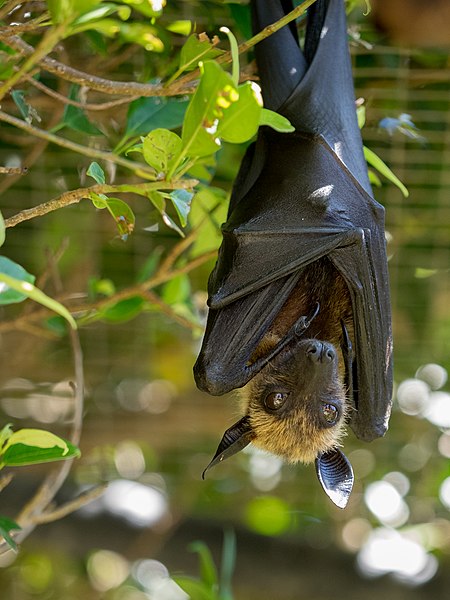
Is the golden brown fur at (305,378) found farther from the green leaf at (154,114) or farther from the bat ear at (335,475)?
the green leaf at (154,114)

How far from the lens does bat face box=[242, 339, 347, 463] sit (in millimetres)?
1879

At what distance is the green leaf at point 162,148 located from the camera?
1260mm

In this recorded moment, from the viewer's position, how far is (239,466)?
3.84 meters

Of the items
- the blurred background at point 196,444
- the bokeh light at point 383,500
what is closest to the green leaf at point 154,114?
the blurred background at point 196,444

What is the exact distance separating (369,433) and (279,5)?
913 millimetres

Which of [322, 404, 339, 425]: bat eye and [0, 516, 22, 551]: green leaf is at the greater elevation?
[0, 516, 22, 551]: green leaf

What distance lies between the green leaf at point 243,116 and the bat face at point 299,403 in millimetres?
705

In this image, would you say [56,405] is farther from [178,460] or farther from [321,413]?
[321,413]

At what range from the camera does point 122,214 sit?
1366mm

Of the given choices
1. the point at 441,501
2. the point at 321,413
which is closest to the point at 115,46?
the point at 321,413

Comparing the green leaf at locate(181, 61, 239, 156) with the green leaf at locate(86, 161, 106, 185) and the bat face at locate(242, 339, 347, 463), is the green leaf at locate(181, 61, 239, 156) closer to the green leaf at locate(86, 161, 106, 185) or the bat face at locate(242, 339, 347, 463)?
the green leaf at locate(86, 161, 106, 185)

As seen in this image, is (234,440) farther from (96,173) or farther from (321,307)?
(96,173)

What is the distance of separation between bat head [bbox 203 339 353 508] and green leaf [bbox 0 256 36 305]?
90cm

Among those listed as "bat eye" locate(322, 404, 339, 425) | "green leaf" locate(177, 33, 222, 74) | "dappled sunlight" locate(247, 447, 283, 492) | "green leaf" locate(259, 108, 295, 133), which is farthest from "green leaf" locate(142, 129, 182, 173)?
"dappled sunlight" locate(247, 447, 283, 492)
